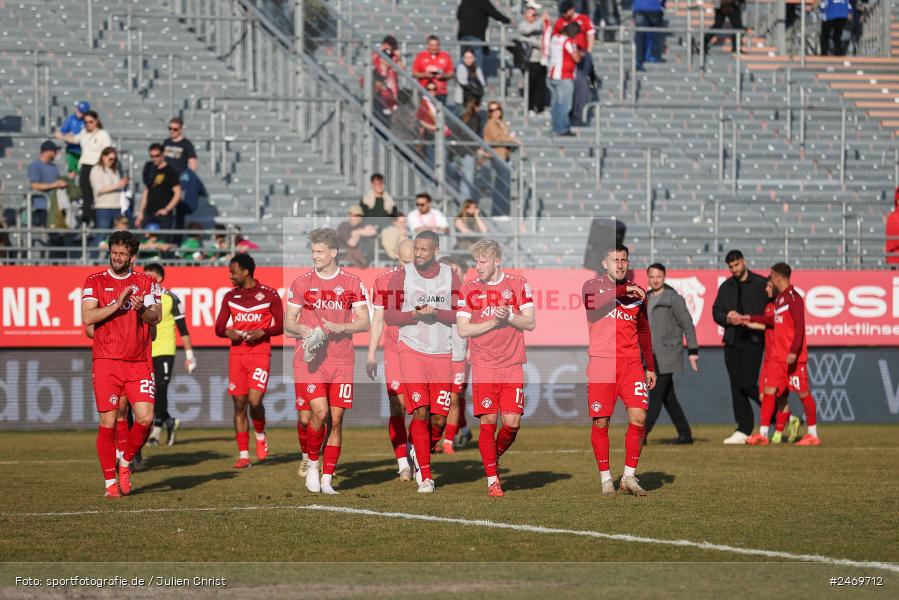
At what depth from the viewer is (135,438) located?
13.6m

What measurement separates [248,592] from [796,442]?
13044mm

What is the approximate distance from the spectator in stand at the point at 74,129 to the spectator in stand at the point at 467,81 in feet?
23.4

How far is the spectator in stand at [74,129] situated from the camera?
2483 centimetres

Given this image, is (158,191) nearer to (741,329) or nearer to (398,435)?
(741,329)

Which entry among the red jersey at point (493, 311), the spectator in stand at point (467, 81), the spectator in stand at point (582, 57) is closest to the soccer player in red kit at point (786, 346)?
the red jersey at point (493, 311)

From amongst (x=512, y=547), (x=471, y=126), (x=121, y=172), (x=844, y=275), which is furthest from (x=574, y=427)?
(x=512, y=547)

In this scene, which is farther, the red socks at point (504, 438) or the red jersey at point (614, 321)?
the red socks at point (504, 438)

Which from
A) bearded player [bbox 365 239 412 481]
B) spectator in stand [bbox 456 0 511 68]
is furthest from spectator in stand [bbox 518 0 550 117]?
bearded player [bbox 365 239 412 481]

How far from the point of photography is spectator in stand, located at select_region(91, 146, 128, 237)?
2358 centimetres

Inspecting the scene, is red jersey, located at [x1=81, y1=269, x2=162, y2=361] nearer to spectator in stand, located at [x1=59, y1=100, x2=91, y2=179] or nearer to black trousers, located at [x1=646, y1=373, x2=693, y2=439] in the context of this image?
black trousers, located at [x1=646, y1=373, x2=693, y2=439]

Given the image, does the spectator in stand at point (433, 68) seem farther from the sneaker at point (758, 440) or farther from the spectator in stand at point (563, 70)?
the sneaker at point (758, 440)

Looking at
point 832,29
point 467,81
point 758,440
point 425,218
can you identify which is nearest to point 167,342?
point 425,218

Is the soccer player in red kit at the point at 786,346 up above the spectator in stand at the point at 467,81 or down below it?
below

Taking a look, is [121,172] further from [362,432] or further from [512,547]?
[512,547]
